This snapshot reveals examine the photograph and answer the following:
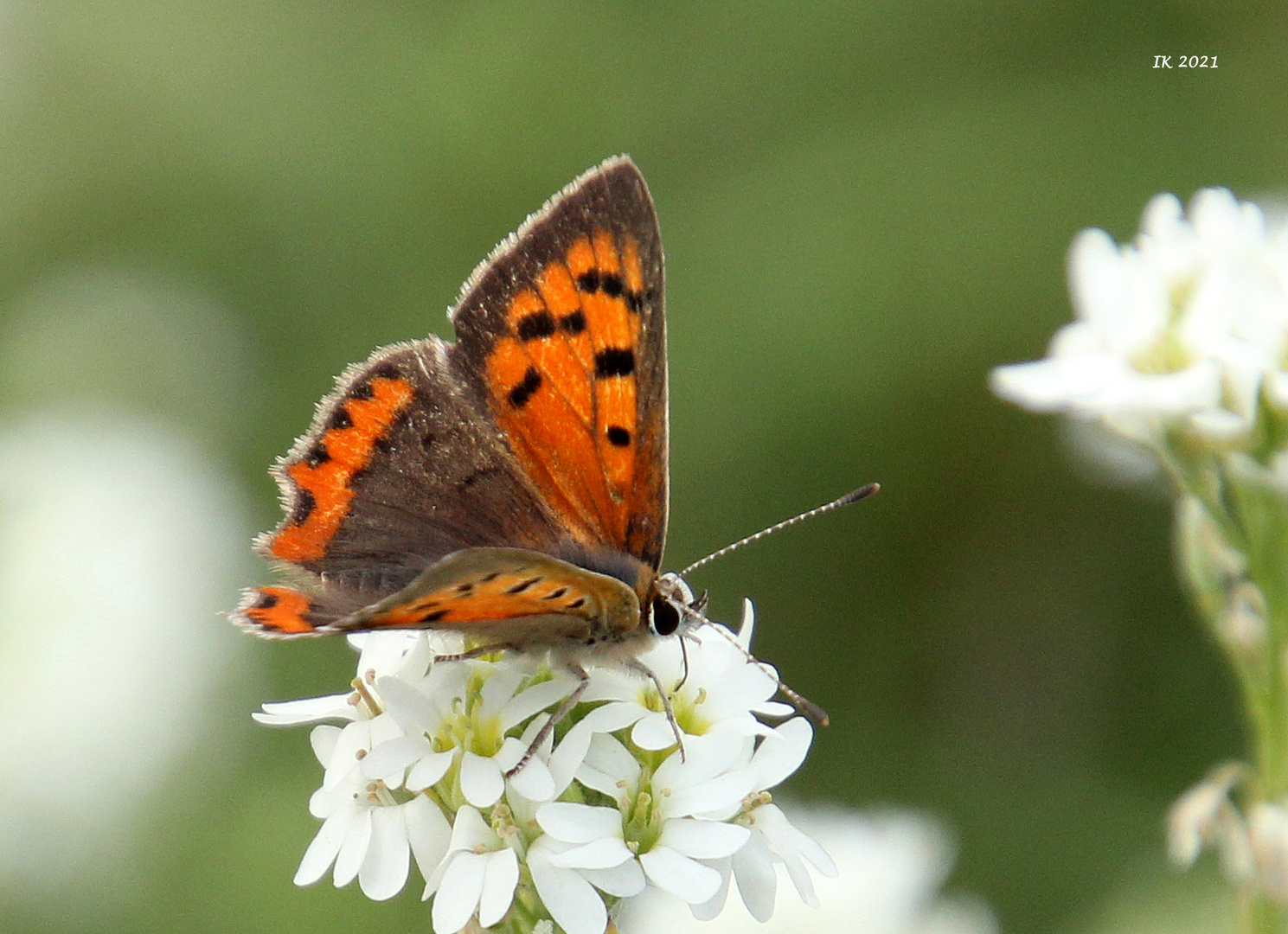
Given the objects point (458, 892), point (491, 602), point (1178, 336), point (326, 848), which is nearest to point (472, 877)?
point (458, 892)

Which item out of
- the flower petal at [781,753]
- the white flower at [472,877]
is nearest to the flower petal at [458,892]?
the white flower at [472,877]

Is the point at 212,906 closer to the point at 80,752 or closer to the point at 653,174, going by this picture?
the point at 80,752

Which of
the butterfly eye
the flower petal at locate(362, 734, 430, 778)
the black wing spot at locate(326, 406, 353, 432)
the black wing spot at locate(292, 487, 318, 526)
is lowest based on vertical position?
the flower petal at locate(362, 734, 430, 778)

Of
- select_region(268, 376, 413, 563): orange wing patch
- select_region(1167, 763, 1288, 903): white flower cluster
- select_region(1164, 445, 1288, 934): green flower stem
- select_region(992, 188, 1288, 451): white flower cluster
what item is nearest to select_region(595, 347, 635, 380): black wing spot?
select_region(268, 376, 413, 563): orange wing patch

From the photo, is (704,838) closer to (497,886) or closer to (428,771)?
(497,886)

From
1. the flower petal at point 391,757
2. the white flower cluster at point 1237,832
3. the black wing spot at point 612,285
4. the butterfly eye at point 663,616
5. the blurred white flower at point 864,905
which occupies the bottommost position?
the blurred white flower at point 864,905

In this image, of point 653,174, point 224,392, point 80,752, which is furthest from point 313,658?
point 653,174

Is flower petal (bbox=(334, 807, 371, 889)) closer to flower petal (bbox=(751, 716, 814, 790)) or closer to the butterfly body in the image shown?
the butterfly body

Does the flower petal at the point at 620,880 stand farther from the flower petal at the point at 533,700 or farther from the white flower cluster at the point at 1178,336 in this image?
the white flower cluster at the point at 1178,336
